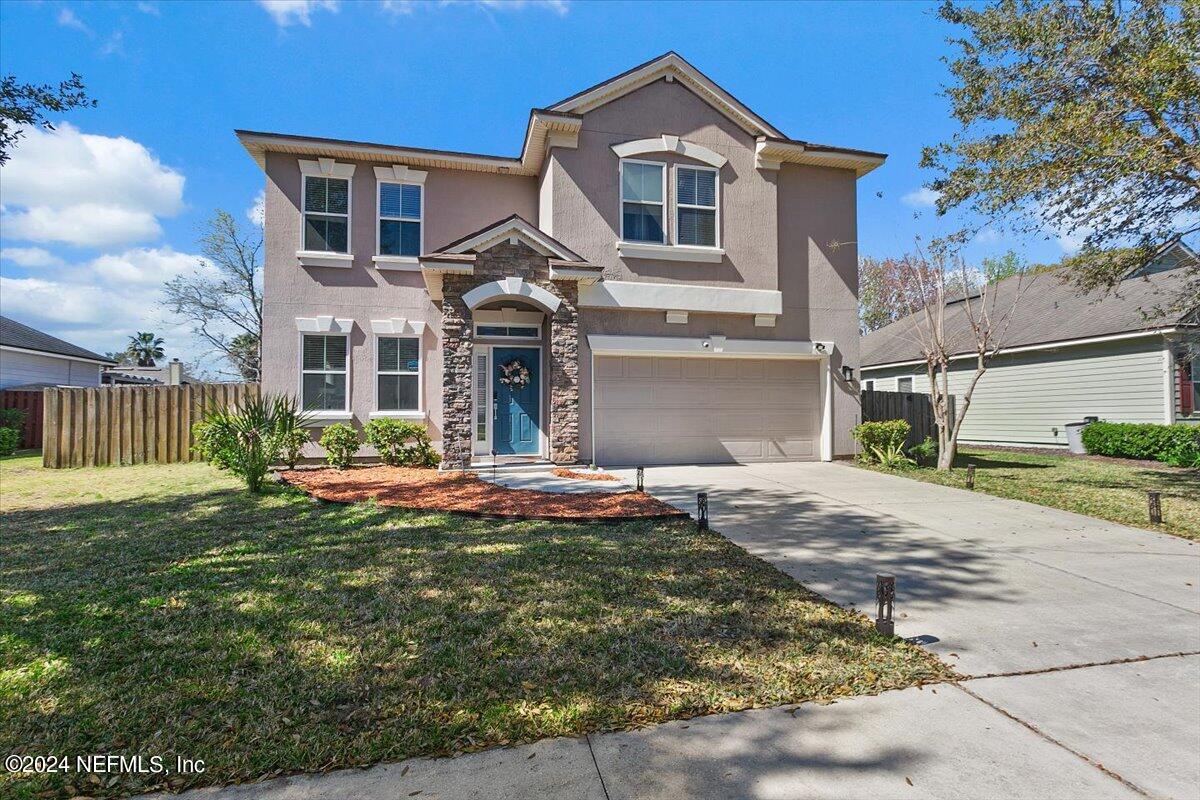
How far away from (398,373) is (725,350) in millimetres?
6863

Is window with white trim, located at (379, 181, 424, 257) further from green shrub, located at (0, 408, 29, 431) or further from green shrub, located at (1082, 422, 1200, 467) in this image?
green shrub, located at (1082, 422, 1200, 467)

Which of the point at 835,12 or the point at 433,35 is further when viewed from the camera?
the point at 433,35

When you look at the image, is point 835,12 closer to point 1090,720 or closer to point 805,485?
point 805,485

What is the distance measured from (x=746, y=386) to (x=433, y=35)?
9.27m

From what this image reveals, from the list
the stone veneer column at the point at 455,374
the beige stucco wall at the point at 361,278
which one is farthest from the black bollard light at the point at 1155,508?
the beige stucco wall at the point at 361,278

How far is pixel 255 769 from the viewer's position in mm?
2346

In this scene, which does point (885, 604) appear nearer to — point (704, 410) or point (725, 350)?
point (704, 410)

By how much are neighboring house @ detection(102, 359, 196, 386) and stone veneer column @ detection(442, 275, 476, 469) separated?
37.1 feet

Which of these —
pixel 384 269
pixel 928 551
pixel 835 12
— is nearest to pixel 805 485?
pixel 928 551

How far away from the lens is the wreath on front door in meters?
11.7

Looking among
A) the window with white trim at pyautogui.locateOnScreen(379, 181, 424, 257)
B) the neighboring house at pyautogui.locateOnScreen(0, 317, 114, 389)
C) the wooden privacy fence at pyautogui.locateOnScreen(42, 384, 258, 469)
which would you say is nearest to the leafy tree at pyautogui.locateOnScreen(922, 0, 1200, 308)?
the window with white trim at pyautogui.locateOnScreen(379, 181, 424, 257)

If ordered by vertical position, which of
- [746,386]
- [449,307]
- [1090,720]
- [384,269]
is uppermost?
[384,269]

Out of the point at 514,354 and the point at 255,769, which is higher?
the point at 514,354

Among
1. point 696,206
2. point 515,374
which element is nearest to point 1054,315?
point 696,206
